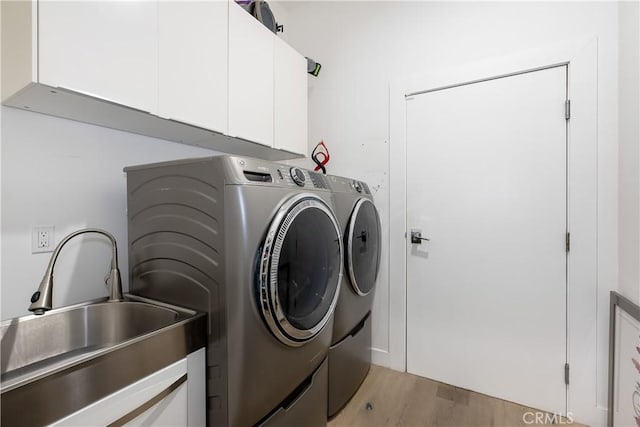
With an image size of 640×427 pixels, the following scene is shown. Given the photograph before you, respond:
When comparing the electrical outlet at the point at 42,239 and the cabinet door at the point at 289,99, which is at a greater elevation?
the cabinet door at the point at 289,99

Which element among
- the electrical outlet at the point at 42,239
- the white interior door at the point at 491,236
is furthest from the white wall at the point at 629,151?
the electrical outlet at the point at 42,239

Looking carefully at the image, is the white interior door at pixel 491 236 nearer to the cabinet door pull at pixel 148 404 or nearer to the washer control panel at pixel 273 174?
the washer control panel at pixel 273 174

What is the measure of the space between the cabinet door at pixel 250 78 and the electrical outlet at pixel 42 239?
2.92ft

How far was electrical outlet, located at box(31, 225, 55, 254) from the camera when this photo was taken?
116cm

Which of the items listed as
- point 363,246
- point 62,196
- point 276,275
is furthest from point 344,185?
point 62,196

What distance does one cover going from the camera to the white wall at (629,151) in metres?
1.39

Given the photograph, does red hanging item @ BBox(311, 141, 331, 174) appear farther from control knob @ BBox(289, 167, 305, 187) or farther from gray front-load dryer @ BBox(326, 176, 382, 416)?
control knob @ BBox(289, 167, 305, 187)

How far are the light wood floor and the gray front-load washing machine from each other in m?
0.52

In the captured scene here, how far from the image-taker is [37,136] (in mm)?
1157

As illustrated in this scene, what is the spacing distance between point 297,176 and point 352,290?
0.85 meters

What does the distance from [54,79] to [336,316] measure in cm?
153

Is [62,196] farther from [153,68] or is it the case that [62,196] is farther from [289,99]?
[289,99]

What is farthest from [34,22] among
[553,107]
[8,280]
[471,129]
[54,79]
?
[553,107]

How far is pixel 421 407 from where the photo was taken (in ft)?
5.70
